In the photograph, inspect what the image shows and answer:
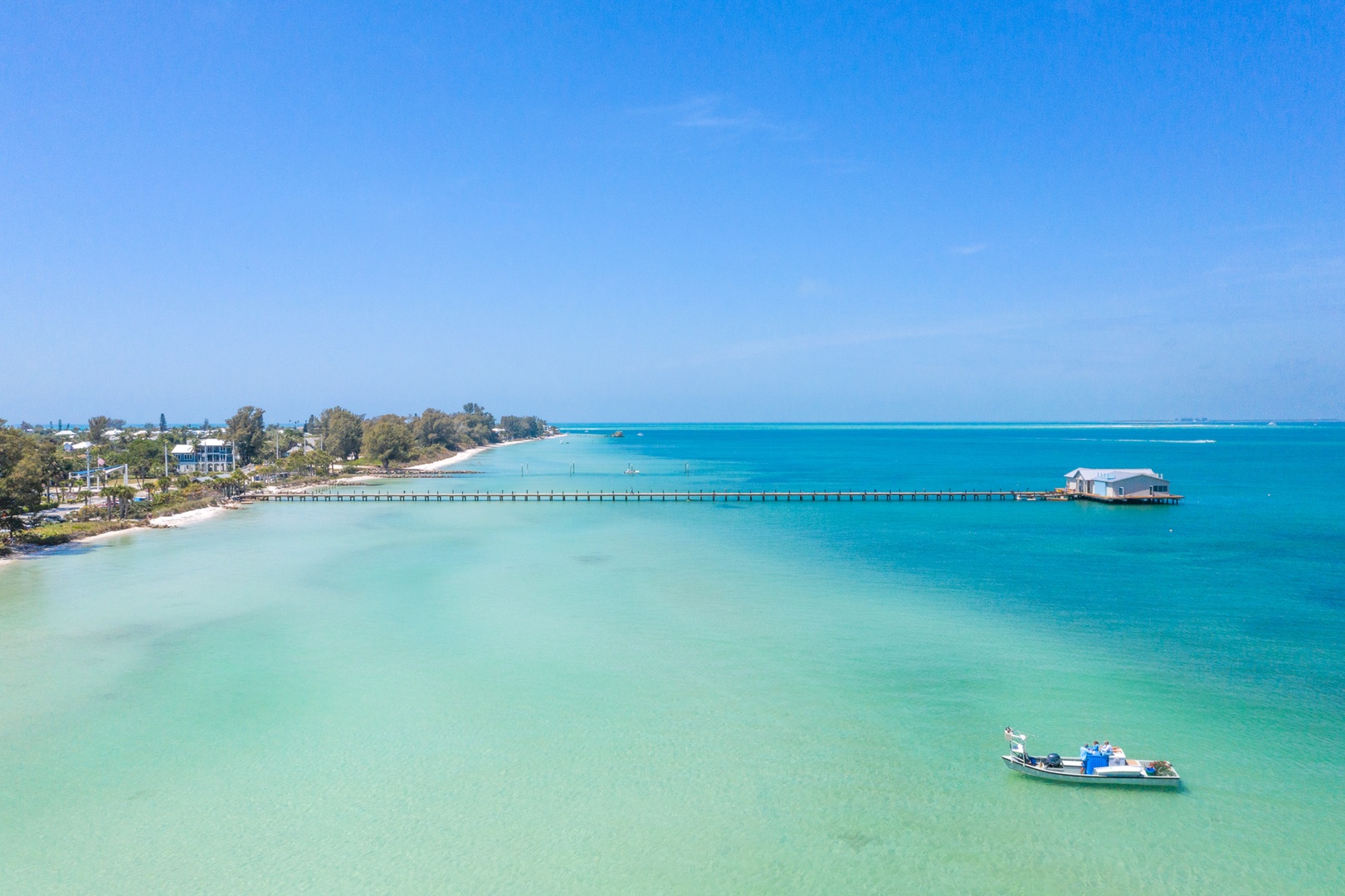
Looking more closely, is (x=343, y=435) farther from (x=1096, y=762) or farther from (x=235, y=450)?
(x=1096, y=762)

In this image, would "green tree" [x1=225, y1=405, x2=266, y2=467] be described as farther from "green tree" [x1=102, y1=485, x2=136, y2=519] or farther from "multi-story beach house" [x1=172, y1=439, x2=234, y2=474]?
"green tree" [x1=102, y1=485, x2=136, y2=519]

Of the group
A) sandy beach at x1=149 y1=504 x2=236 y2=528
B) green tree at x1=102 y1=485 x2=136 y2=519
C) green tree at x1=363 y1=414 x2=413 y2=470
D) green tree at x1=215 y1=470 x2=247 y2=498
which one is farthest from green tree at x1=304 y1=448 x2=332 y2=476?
green tree at x1=102 y1=485 x2=136 y2=519

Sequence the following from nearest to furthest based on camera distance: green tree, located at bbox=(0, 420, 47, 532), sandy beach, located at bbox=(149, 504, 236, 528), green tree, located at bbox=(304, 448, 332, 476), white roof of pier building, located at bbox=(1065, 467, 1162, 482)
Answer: green tree, located at bbox=(0, 420, 47, 532)
sandy beach, located at bbox=(149, 504, 236, 528)
white roof of pier building, located at bbox=(1065, 467, 1162, 482)
green tree, located at bbox=(304, 448, 332, 476)

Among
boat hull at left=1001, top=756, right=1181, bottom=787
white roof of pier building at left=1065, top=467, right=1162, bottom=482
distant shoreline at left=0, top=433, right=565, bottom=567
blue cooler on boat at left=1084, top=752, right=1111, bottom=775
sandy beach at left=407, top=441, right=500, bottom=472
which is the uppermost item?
white roof of pier building at left=1065, top=467, right=1162, bottom=482

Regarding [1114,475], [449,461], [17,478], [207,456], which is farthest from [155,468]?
[1114,475]

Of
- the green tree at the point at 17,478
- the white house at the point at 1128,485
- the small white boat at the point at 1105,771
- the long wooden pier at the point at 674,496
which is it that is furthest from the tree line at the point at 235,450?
the white house at the point at 1128,485

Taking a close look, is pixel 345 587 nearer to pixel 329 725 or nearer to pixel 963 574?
pixel 329 725

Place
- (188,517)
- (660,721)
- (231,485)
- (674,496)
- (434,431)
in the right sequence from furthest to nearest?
(434,431), (674,496), (231,485), (188,517), (660,721)

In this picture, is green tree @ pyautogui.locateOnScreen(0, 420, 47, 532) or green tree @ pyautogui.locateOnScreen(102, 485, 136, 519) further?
green tree @ pyautogui.locateOnScreen(102, 485, 136, 519)
